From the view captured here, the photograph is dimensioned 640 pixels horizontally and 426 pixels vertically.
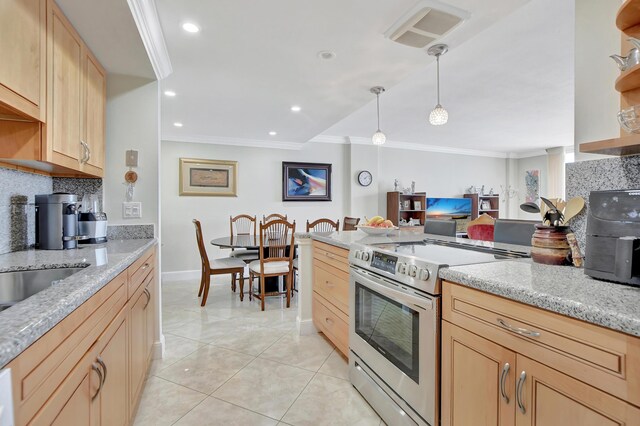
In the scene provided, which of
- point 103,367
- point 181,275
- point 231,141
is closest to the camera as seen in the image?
point 103,367

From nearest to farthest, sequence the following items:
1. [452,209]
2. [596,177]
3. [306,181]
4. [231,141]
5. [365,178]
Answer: [596,177], [231,141], [306,181], [365,178], [452,209]

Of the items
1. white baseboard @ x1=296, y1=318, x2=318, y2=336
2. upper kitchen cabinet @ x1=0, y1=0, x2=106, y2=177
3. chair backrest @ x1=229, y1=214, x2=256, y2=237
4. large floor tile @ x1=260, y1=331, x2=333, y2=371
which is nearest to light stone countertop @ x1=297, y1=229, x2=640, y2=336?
large floor tile @ x1=260, y1=331, x2=333, y2=371

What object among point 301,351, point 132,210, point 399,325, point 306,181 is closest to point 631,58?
point 399,325

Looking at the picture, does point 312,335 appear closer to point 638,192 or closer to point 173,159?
point 638,192

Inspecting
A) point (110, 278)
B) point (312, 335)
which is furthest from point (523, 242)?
point (110, 278)

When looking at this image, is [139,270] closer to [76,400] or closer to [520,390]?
[76,400]

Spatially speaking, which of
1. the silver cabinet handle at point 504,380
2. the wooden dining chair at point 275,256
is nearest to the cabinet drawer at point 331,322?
the wooden dining chair at point 275,256

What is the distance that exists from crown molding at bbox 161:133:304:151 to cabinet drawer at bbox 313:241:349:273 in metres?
3.09

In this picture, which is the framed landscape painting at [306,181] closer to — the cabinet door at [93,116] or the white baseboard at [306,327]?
the white baseboard at [306,327]

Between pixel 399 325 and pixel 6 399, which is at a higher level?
pixel 6 399

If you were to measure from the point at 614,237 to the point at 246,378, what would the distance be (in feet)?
6.80

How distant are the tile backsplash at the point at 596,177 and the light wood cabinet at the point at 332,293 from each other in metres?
1.23

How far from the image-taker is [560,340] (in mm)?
852

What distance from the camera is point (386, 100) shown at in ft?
12.4
